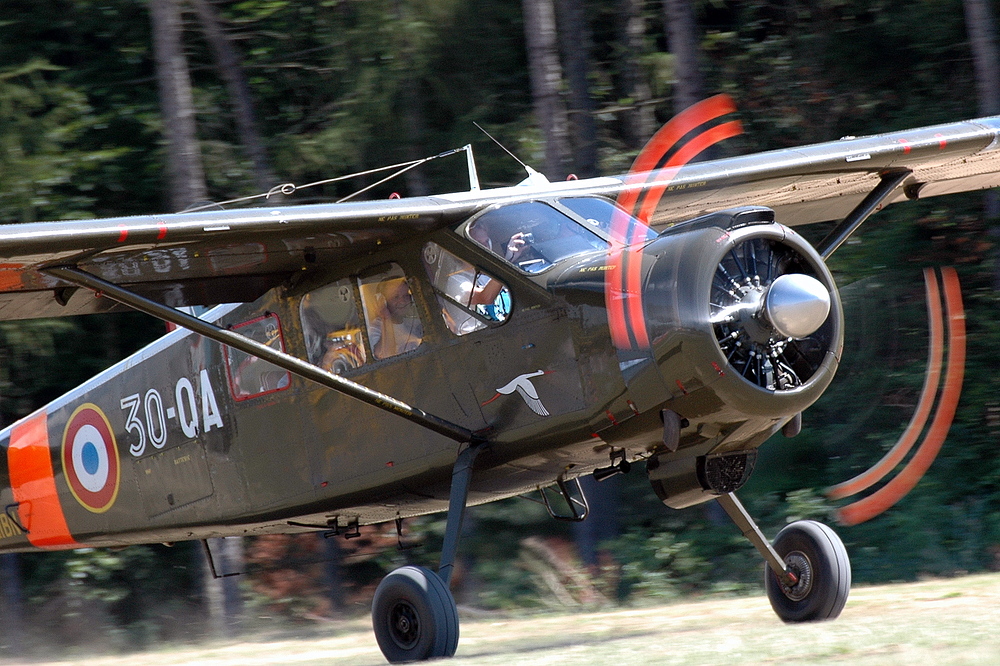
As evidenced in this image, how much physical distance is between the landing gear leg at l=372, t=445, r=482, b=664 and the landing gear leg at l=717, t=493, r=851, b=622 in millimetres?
1646

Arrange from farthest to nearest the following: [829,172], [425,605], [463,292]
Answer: [829,172] → [463,292] → [425,605]

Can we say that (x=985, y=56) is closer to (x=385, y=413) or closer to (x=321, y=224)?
(x=385, y=413)

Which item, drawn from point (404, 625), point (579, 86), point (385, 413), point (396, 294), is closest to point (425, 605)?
point (404, 625)

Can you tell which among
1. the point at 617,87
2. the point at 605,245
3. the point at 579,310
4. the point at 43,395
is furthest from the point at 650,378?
the point at 43,395

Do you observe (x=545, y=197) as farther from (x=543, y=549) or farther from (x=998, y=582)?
(x=543, y=549)

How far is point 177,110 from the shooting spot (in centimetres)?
1340

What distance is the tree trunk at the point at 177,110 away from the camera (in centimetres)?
1322

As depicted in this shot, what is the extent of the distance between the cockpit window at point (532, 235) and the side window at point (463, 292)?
195mm

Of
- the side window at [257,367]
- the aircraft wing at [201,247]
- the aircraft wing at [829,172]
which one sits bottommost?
the side window at [257,367]

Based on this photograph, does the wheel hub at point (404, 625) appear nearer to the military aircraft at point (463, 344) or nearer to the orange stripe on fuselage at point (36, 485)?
the military aircraft at point (463, 344)

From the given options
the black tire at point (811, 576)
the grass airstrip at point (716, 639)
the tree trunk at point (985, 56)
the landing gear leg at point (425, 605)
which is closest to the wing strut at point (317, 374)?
the landing gear leg at point (425, 605)

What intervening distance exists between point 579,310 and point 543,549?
807cm

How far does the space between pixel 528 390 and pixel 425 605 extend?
1.35 metres

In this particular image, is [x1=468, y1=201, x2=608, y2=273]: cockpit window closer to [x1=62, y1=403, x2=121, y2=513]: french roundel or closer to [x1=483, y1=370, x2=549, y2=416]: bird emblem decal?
[x1=483, y1=370, x2=549, y2=416]: bird emblem decal
